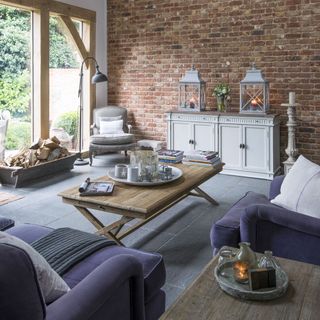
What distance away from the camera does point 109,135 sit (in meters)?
6.14

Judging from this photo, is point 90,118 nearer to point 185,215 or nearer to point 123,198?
point 185,215

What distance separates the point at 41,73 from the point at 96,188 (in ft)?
11.2

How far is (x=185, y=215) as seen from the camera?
3.88 m

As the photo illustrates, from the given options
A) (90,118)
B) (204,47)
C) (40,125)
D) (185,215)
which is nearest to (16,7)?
(40,125)

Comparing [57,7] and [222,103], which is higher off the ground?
[57,7]

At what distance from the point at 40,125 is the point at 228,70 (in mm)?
2948

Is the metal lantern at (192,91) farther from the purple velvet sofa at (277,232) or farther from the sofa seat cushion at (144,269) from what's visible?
the sofa seat cushion at (144,269)

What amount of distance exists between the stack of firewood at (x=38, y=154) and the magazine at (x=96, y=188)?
233 cm

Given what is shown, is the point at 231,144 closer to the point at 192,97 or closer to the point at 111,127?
the point at 192,97

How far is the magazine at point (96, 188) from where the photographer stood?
2.88m

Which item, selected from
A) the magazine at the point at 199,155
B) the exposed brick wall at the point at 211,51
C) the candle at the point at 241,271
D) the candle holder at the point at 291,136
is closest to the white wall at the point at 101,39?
the exposed brick wall at the point at 211,51

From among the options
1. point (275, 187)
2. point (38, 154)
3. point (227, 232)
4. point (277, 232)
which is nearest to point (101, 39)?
point (38, 154)

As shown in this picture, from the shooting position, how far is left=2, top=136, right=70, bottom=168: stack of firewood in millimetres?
5137

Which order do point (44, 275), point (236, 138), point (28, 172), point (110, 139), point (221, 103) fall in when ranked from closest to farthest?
1. point (44, 275)
2. point (28, 172)
3. point (236, 138)
4. point (221, 103)
5. point (110, 139)
